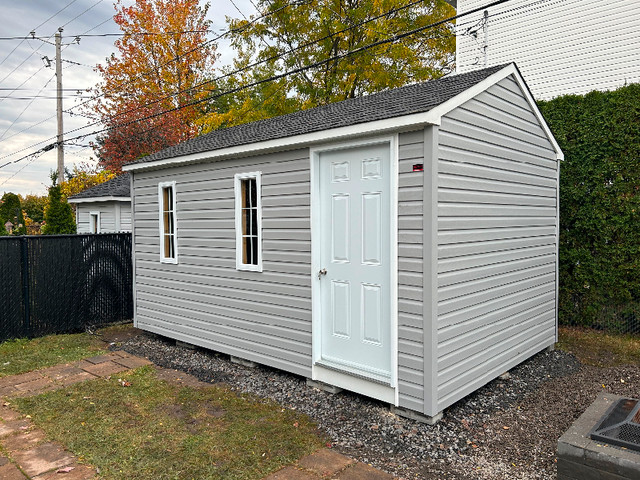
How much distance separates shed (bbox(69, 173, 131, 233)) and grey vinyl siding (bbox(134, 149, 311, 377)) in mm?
5625

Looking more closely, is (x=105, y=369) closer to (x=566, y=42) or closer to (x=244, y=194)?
(x=244, y=194)

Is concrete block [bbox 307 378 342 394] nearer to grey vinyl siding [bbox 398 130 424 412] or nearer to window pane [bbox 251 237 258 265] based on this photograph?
grey vinyl siding [bbox 398 130 424 412]

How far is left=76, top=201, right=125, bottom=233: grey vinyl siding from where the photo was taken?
41.7ft

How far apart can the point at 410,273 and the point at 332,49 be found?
12696mm

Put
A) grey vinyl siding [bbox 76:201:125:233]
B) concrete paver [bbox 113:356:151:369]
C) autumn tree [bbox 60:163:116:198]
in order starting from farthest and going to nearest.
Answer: autumn tree [bbox 60:163:116:198] → grey vinyl siding [bbox 76:201:125:233] → concrete paver [bbox 113:356:151:369]

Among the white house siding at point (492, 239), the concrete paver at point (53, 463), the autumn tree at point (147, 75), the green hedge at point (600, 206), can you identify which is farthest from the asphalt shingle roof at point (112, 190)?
the green hedge at point (600, 206)

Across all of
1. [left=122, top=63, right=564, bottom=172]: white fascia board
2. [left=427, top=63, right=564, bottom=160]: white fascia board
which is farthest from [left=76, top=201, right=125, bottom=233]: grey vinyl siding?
[left=427, top=63, right=564, bottom=160]: white fascia board

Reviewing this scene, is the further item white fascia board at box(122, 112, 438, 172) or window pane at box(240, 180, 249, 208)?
window pane at box(240, 180, 249, 208)

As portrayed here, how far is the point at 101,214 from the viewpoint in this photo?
43.1ft

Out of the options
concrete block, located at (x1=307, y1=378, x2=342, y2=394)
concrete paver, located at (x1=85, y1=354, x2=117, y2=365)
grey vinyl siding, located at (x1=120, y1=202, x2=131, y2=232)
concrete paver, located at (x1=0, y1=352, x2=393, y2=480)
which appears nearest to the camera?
concrete paver, located at (x1=0, y1=352, x2=393, y2=480)

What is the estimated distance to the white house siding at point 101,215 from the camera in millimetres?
12719

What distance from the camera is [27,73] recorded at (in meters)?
19.3

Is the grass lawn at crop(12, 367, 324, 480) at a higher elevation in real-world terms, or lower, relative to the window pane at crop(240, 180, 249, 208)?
lower

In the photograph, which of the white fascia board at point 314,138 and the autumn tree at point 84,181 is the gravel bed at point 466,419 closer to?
the white fascia board at point 314,138
